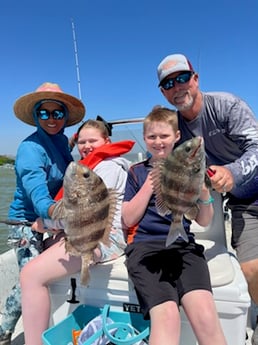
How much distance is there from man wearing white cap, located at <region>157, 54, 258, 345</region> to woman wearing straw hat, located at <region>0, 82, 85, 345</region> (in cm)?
105

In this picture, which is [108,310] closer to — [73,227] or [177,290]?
[177,290]

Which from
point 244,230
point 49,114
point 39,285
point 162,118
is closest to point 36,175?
point 49,114

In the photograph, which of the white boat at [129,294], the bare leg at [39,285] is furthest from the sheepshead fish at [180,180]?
the bare leg at [39,285]

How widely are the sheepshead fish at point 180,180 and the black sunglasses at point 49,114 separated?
1.42 m

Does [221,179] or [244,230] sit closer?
[221,179]

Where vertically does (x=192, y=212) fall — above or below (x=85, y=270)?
above

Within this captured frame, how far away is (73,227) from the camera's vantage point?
6.92 ft

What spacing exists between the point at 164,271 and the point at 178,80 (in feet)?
5.51

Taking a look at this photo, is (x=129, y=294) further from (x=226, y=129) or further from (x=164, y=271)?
(x=226, y=129)

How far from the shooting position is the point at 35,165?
2818 mm

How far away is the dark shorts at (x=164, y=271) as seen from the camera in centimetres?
216

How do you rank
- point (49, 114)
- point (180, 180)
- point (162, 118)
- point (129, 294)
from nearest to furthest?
1. point (180, 180)
2. point (129, 294)
3. point (162, 118)
4. point (49, 114)

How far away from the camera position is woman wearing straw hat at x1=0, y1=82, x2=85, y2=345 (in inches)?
114

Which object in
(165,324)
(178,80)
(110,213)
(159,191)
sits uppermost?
(178,80)
